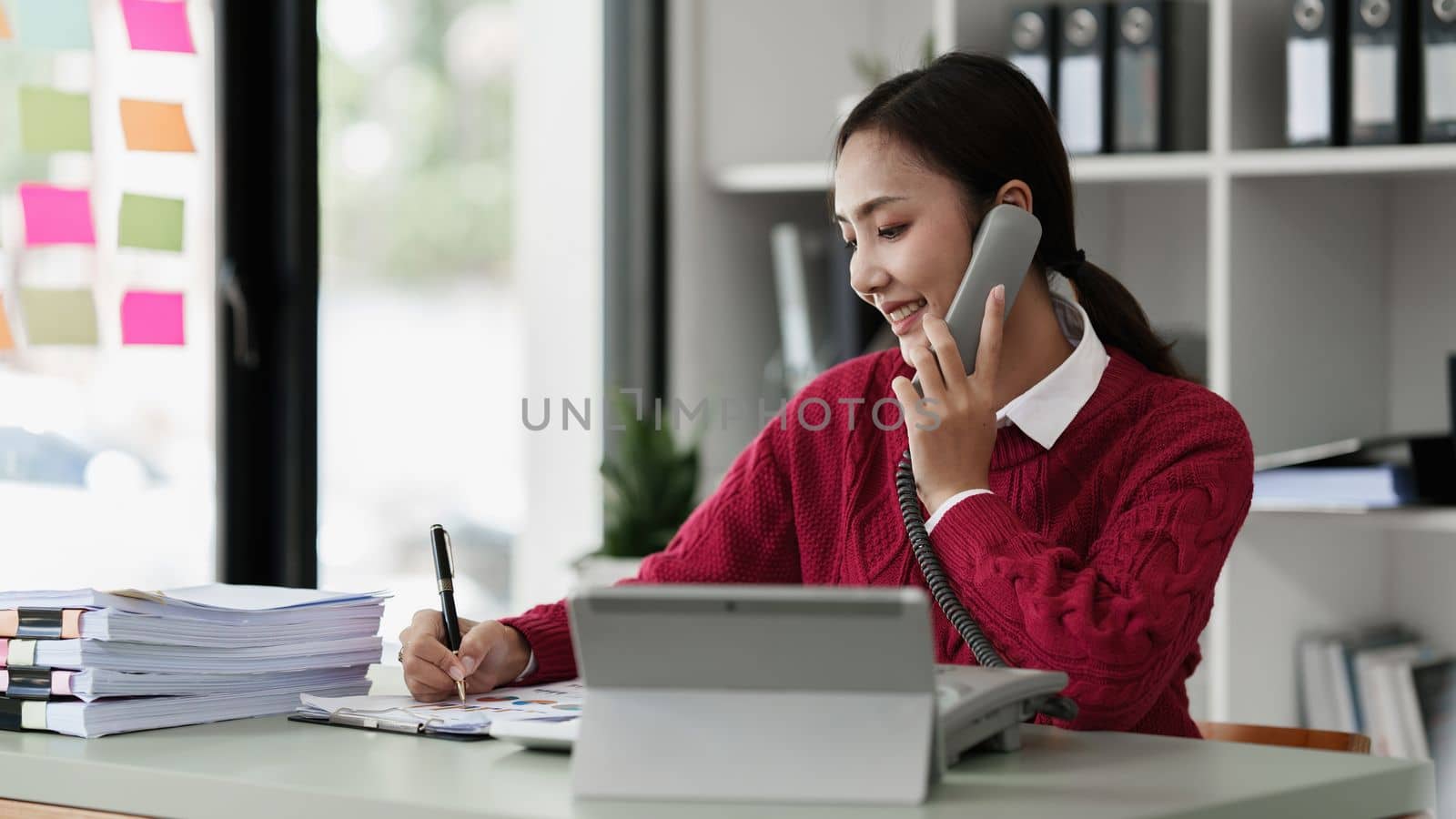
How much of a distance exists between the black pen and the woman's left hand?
1.30 feet

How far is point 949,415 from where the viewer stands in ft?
4.60

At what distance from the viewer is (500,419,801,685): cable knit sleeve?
5.47 feet

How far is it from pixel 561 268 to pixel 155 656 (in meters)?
2.10

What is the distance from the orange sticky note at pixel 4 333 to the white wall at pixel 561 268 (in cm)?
105

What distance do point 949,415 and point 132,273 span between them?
162 cm

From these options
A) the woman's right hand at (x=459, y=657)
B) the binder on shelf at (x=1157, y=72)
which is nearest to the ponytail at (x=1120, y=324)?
the woman's right hand at (x=459, y=657)

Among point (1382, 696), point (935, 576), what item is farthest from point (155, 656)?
point (1382, 696)

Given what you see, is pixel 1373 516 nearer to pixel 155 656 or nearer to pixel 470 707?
pixel 470 707

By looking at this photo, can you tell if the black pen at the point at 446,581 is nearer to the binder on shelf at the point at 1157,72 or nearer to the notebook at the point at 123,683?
the notebook at the point at 123,683

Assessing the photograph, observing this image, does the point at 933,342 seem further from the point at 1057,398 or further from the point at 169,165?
the point at 169,165

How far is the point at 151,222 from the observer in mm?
2592

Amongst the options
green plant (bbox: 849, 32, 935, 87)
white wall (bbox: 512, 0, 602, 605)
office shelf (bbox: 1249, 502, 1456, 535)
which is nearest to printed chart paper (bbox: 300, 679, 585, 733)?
office shelf (bbox: 1249, 502, 1456, 535)

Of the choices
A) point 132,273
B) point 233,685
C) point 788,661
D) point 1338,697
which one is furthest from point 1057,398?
point 132,273

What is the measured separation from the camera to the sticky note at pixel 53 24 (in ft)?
7.98
